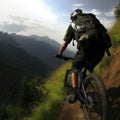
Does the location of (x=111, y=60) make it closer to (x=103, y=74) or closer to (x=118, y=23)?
(x=103, y=74)

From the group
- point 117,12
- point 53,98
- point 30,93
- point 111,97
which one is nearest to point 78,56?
point 111,97

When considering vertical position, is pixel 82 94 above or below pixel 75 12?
below

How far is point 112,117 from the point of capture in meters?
7.93

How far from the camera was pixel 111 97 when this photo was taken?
861 centimetres

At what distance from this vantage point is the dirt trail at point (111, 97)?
8156 millimetres

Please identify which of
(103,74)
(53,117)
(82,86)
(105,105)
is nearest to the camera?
(105,105)

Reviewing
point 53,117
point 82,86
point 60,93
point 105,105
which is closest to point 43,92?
point 60,93

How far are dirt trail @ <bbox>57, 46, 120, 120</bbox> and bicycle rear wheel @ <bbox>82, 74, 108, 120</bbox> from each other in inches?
40.9

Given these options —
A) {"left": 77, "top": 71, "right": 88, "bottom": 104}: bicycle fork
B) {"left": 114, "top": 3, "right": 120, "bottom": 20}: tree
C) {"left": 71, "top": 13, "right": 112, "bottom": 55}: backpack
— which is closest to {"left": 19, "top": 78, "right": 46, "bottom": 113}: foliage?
{"left": 77, "top": 71, "right": 88, "bottom": 104}: bicycle fork

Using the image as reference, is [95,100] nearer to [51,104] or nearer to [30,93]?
[51,104]

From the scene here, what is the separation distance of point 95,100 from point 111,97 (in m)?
2.05

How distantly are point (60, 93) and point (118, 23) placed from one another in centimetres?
602

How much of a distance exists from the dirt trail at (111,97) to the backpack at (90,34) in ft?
5.72

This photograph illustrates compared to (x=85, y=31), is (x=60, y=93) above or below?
above
